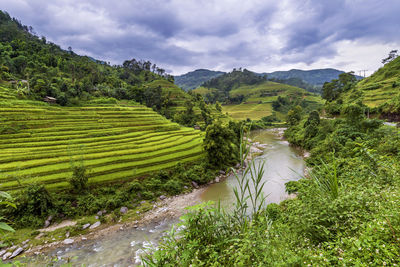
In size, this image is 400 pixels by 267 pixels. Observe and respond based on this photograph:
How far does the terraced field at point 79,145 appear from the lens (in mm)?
17484

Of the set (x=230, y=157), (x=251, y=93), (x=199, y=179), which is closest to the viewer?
(x=199, y=179)

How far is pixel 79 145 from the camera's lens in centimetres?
2244

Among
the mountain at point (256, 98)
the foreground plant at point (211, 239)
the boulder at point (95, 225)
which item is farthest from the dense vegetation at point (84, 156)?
the mountain at point (256, 98)

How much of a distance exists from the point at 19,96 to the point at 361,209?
1772 inches

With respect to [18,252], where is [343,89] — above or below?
above

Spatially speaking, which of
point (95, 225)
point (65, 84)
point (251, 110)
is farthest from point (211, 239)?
point (251, 110)

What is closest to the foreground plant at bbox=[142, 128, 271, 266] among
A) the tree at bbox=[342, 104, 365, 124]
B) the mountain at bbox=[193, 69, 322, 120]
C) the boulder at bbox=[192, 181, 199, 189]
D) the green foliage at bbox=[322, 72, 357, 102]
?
the boulder at bbox=[192, 181, 199, 189]

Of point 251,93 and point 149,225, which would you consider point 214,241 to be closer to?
point 149,225

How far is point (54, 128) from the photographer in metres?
25.2

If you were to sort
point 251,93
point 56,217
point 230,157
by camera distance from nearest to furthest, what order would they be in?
point 56,217, point 230,157, point 251,93

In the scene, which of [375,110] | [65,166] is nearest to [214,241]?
[65,166]

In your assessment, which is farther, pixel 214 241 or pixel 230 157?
pixel 230 157

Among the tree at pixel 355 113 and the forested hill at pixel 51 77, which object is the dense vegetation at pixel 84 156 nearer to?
the forested hill at pixel 51 77

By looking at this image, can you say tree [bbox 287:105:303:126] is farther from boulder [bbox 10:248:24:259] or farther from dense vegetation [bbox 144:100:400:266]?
boulder [bbox 10:248:24:259]
